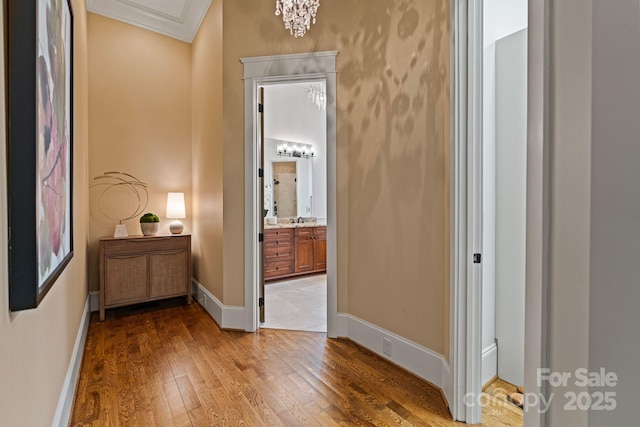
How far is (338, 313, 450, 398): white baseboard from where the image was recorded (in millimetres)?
2102

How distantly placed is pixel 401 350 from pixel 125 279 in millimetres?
2969

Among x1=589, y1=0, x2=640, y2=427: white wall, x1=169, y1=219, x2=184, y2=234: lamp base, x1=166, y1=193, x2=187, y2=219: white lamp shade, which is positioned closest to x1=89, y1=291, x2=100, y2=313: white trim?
x1=169, y1=219, x2=184, y2=234: lamp base

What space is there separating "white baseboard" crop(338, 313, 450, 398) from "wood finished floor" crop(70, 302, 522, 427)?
2.4 inches

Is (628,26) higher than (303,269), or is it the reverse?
(628,26)

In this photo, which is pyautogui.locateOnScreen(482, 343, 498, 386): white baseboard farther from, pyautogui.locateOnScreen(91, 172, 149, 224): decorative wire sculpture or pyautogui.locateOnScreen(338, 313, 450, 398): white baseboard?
pyautogui.locateOnScreen(91, 172, 149, 224): decorative wire sculpture

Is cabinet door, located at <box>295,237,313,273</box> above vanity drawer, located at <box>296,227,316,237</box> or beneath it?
beneath

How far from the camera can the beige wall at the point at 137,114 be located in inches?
143

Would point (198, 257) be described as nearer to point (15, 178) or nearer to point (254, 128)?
point (254, 128)

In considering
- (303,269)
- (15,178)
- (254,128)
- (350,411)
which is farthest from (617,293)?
(303,269)

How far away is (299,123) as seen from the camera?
6117 mm

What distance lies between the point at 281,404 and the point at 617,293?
185 cm

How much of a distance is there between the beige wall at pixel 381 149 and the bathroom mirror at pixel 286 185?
8.90 ft

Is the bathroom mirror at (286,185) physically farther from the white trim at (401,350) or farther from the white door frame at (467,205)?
the white door frame at (467,205)

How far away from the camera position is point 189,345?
9.08 ft
